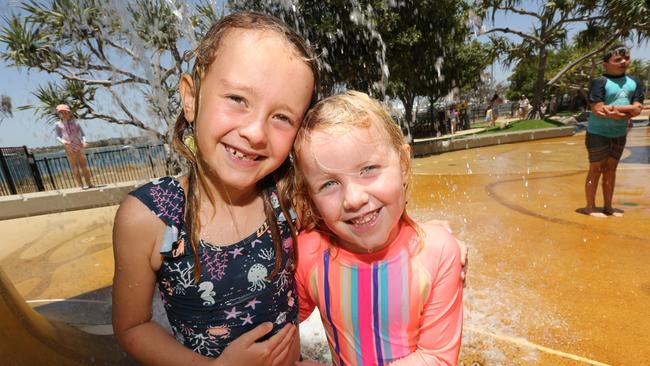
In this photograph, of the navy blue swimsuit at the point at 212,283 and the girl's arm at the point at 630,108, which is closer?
the navy blue swimsuit at the point at 212,283

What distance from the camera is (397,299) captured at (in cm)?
119

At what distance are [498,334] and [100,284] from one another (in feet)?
11.0

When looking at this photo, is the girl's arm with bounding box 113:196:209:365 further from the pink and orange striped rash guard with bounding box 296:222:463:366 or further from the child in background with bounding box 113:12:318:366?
the pink and orange striped rash guard with bounding box 296:222:463:366

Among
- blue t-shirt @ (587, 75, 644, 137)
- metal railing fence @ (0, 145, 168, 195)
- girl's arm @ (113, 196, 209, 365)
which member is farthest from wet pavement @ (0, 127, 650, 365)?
metal railing fence @ (0, 145, 168, 195)

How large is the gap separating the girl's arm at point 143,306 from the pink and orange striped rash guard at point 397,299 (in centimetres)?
27

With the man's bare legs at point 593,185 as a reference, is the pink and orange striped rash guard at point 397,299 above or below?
above

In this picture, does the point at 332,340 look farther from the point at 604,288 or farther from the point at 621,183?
the point at 621,183

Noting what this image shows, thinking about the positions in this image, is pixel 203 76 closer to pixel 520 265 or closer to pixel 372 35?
pixel 520 265

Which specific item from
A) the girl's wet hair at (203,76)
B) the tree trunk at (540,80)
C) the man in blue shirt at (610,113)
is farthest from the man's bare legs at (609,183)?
the tree trunk at (540,80)

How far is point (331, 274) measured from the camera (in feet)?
4.19

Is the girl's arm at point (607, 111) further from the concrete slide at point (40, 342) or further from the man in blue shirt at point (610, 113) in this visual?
the concrete slide at point (40, 342)

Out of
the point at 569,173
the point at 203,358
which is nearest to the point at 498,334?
the point at 203,358

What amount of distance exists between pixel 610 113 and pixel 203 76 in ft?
14.2

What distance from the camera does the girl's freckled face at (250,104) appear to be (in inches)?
43.9
